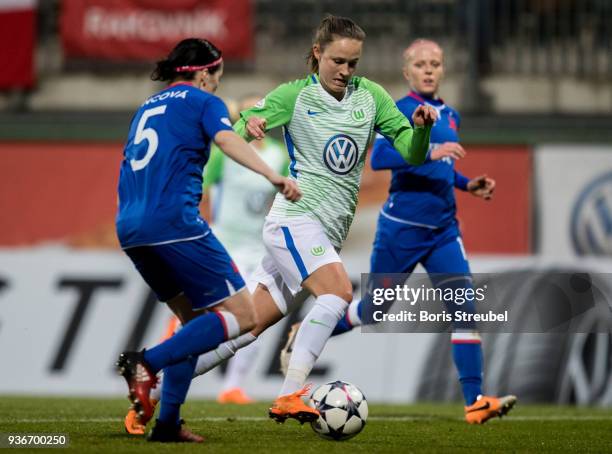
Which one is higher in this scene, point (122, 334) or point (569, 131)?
point (569, 131)

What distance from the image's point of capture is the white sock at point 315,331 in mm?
6410

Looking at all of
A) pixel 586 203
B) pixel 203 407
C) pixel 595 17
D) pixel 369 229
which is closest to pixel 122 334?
pixel 203 407

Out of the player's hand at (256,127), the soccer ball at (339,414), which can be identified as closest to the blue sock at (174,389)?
the soccer ball at (339,414)

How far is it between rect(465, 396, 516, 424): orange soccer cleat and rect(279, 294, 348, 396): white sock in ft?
5.21

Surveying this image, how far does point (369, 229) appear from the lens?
13.1 meters

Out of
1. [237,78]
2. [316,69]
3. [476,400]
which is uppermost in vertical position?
[316,69]

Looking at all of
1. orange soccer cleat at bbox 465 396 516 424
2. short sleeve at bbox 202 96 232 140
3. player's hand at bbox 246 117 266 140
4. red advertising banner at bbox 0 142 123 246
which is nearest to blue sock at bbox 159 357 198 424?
short sleeve at bbox 202 96 232 140

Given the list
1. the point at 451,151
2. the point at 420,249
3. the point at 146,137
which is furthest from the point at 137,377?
the point at 420,249

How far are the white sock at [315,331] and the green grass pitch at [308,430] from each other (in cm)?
41

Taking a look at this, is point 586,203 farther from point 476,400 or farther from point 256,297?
point 256,297

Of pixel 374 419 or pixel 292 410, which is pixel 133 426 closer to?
pixel 292 410

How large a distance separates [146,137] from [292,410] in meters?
1.61

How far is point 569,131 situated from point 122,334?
5981mm

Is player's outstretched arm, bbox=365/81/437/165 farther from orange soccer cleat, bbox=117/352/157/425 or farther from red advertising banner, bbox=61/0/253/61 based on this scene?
red advertising banner, bbox=61/0/253/61
